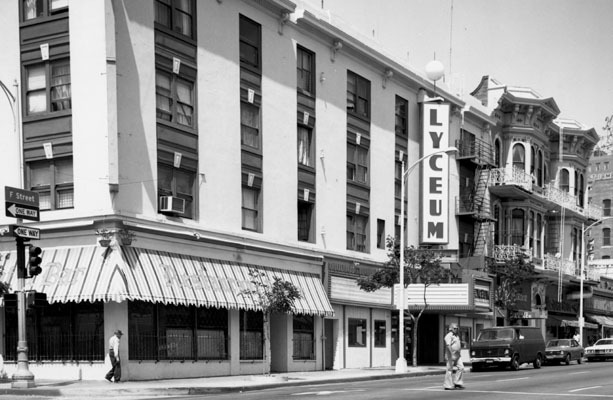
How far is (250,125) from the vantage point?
33812 mm

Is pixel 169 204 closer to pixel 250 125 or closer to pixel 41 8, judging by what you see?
pixel 250 125

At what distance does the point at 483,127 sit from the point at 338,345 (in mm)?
20892

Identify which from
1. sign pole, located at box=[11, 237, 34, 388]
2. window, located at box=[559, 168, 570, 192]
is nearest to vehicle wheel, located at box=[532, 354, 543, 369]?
sign pole, located at box=[11, 237, 34, 388]

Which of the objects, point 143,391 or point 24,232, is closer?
point 143,391

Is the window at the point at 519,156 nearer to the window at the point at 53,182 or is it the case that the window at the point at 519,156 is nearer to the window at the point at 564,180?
the window at the point at 564,180

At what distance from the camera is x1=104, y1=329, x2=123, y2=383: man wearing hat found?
25.5m

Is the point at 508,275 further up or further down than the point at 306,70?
further down

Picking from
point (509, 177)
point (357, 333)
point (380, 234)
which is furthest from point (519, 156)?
point (357, 333)

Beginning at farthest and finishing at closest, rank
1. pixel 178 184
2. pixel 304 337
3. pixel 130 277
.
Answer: pixel 304 337 < pixel 178 184 < pixel 130 277

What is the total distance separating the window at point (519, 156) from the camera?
56.5 meters

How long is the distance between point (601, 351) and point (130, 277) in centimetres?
3279

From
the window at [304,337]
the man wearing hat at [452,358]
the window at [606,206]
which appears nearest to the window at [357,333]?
the window at [304,337]

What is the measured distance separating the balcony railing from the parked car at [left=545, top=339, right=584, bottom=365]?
1121cm

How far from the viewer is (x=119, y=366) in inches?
1019
